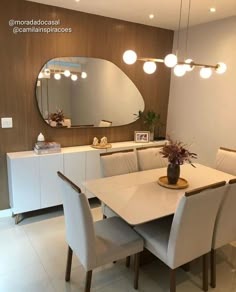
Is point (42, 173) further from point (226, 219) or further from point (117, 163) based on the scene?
point (226, 219)

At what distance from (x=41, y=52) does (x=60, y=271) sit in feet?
8.22

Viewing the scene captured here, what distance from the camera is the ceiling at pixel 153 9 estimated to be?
9.75 feet

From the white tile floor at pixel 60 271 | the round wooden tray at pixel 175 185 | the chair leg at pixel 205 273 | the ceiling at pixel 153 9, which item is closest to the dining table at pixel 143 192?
the round wooden tray at pixel 175 185

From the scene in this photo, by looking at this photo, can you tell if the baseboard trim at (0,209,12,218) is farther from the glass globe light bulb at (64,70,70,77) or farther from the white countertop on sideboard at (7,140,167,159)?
the glass globe light bulb at (64,70,70,77)

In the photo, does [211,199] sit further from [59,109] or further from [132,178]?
[59,109]

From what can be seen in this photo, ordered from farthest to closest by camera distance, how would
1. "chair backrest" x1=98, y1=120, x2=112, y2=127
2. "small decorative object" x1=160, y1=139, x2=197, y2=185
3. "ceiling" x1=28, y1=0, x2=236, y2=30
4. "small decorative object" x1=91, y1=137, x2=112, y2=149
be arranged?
"chair backrest" x1=98, y1=120, x2=112, y2=127
"small decorative object" x1=91, y1=137, x2=112, y2=149
"ceiling" x1=28, y1=0, x2=236, y2=30
"small decorative object" x1=160, y1=139, x2=197, y2=185

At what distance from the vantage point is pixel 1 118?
3.11m

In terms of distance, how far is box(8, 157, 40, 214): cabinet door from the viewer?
3.06 meters

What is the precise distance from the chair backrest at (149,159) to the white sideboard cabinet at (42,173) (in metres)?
0.69

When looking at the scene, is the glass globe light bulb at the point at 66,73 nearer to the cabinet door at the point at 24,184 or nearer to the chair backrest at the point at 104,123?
the chair backrest at the point at 104,123

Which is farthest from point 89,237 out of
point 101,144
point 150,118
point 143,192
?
point 150,118

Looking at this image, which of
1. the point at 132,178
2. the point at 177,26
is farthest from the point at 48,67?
the point at 177,26

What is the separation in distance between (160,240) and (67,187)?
0.86 m

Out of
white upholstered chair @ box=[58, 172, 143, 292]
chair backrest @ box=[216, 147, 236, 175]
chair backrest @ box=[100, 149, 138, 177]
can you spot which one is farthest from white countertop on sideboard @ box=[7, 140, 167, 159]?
white upholstered chair @ box=[58, 172, 143, 292]
